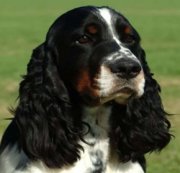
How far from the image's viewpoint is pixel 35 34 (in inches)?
1281

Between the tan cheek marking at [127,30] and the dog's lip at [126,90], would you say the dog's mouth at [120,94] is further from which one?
the tan cheek marking at [127,30]

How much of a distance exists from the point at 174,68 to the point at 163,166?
10969mm

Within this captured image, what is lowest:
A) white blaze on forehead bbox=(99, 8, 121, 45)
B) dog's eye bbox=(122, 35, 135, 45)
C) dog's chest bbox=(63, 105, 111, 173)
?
dog's chest bbox=(63, 105, 111, 173)

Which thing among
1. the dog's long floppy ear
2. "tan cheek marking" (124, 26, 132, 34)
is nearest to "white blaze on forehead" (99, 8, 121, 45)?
"tan cheek marking" (124, 26, 132, 34)

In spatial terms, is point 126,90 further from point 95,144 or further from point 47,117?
point 47,117

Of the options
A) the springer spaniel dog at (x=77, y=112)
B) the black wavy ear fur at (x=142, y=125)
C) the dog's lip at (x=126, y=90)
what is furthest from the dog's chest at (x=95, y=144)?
the dog's lip at (x=126, y=90)

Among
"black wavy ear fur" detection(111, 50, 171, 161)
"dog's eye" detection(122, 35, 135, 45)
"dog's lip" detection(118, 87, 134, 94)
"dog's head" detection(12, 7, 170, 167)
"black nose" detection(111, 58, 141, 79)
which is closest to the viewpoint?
"black nose" detection(111, 58, 141, 79)

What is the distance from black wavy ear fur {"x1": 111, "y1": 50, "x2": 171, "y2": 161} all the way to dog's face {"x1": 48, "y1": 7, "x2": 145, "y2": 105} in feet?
→ 0.87

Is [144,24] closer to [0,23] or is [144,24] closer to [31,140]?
[0,23]

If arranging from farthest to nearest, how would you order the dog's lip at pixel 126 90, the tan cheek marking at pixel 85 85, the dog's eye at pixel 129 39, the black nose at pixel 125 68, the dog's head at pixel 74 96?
the dog's eye at pixel 129 39 → the dog's head at pixel 74 96 → the tan cheek marking at pixel 85 85 → the dog's lip at pixel 126 90 → the black nose at pixel 125 68

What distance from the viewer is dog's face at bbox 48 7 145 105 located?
18.9 ft

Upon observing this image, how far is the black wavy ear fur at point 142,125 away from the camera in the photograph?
6414 mm

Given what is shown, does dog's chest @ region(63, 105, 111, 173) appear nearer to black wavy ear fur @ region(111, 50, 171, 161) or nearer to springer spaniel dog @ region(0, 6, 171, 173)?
springer spaniel dog @ region(0, 6, 171, 173)

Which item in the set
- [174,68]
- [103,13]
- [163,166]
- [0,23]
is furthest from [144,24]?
[103,13]
